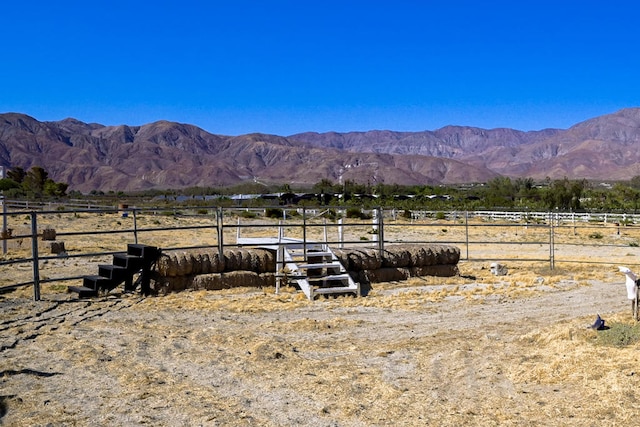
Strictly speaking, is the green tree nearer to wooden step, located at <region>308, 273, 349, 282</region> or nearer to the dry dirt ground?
wooden step, located at <region>308, 273, 349, 282</region>

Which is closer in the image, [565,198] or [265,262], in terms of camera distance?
[265,262]

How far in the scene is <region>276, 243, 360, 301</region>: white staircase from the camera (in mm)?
12250

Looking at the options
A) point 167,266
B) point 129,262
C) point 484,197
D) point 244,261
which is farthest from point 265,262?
point 484,197

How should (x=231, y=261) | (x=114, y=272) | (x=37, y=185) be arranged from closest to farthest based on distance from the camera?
(x=114, y=272) → (x=231, y=261) → (x=37, y=185)

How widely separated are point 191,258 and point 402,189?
117029mm

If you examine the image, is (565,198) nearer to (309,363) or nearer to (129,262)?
(129,262)

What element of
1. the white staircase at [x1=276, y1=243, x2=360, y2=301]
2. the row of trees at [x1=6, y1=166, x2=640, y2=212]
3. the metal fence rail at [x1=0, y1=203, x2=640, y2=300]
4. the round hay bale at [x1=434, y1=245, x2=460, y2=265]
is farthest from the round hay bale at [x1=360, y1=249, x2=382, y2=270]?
the row of trees at [x1=6, y1=166, x2=640, y2=212]

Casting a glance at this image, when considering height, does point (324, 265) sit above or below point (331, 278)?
above

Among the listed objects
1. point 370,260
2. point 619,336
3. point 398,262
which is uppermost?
point 370,260

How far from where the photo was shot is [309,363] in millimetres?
7180

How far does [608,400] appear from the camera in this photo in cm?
575

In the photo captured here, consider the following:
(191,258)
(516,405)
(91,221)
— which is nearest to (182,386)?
(516,405)

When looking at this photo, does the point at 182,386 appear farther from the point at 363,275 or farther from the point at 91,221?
the point at 91,221

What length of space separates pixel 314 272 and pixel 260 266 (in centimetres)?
→ 121
